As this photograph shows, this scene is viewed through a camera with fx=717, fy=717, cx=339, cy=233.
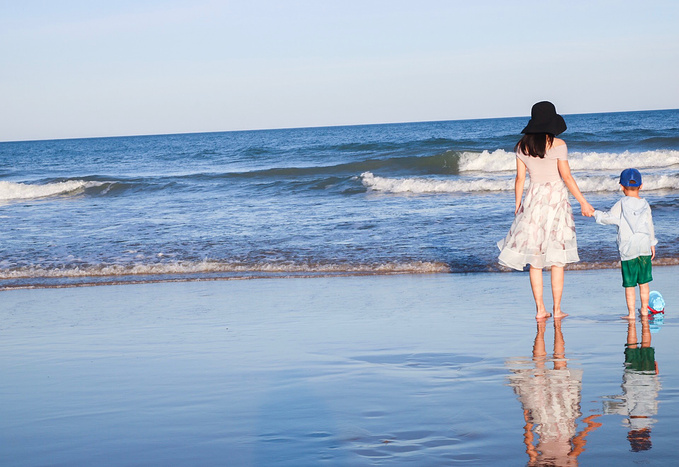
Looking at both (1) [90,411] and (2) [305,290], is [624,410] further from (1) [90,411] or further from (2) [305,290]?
(2) [305,290]

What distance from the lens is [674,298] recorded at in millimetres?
5906

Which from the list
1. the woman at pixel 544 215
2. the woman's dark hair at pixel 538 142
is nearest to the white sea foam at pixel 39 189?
the woman at pixel 544 215

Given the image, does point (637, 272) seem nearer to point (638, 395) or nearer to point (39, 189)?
point (638, 395)

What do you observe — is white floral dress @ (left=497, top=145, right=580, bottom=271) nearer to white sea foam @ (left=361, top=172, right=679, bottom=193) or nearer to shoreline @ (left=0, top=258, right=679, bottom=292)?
shoreline @ (left=0, top=258, right=679, bottom=292)

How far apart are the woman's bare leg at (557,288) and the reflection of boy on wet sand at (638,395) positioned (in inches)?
33.2

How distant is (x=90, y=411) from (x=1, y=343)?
2.24 m

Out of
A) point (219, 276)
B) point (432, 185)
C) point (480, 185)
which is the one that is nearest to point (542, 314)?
point (219, 276)

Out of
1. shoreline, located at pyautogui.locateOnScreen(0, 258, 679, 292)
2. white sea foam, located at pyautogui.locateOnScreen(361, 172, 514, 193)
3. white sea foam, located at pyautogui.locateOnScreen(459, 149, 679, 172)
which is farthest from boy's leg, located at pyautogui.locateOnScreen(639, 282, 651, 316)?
white sea foam, located at pyautogui.locateOnScreen(459, 149, 679, 172)

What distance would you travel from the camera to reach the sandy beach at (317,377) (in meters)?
2.96

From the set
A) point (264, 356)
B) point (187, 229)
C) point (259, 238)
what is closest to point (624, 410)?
point (264, 356)

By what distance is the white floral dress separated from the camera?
5398 mm

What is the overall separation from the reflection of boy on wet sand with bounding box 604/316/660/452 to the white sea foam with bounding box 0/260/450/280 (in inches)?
152

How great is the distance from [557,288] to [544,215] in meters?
0.56

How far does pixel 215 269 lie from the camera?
8.90 metres
